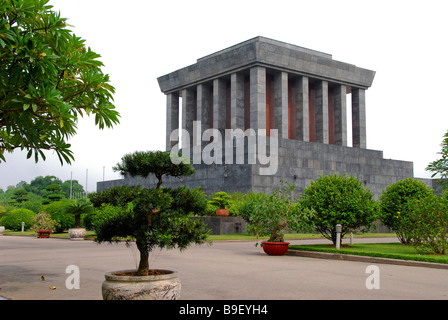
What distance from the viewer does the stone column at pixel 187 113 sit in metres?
58.7

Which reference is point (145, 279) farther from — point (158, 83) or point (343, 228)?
point (158, 83)

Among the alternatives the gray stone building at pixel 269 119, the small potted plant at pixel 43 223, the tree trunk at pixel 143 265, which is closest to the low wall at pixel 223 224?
the gray stone building at pixel 269 119

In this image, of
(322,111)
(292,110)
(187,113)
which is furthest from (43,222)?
(322,111)

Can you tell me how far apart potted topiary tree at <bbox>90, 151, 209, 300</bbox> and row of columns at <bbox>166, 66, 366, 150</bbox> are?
128 ft

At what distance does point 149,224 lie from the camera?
802 cm

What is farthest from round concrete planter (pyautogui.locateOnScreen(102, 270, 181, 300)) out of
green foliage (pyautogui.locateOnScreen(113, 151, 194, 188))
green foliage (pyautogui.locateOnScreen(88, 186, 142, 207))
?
green foliage (pyautogui.locateOnScreen(113, 151, 194, 188))

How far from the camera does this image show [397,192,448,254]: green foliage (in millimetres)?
16125

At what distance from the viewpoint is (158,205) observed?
792 cm

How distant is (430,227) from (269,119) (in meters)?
37.8

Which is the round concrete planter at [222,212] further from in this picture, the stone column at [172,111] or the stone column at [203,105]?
the stone column at [172,111]
